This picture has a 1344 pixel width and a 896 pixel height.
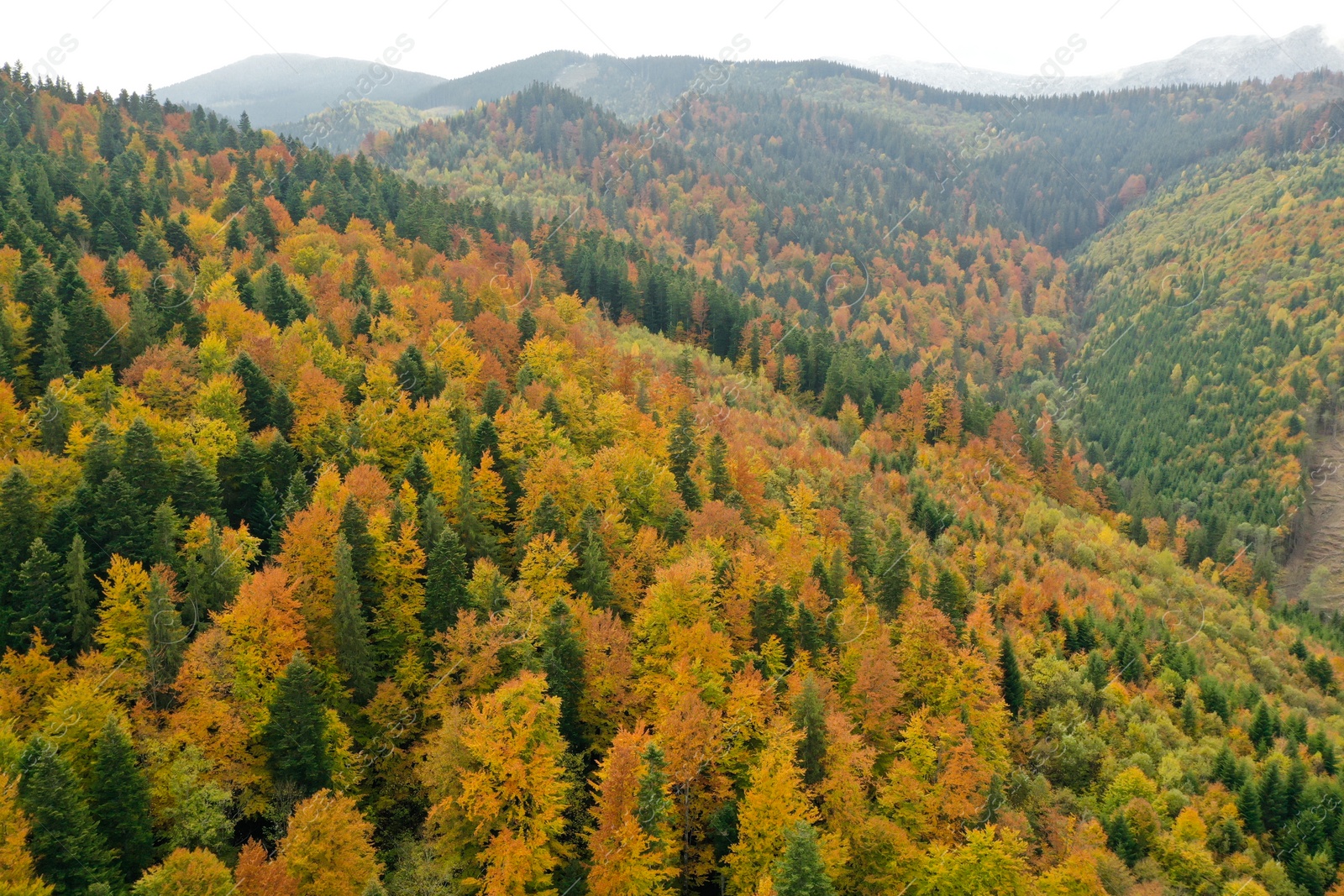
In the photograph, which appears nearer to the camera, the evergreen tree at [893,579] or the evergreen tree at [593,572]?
the evergreen tree at [593,572]

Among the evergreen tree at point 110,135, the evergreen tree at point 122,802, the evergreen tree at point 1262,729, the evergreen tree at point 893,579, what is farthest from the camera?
the evergreen tree at point 110,135

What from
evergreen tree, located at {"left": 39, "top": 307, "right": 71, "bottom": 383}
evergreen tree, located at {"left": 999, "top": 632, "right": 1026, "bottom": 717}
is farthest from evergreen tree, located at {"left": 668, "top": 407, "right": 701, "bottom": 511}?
evergreen tree, located at {"left": 39, "top": 307, "right": 71, "bottom": 383}

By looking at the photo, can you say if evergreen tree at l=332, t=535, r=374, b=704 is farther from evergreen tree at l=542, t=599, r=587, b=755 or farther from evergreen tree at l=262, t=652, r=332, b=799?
evergreen tree at l=542, t=599, r=587, b=755

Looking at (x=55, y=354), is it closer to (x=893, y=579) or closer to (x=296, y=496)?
(x=296, y=496)

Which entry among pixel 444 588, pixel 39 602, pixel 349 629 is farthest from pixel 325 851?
pixel 39 602

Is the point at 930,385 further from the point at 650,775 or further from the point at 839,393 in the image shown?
the point at 650,775

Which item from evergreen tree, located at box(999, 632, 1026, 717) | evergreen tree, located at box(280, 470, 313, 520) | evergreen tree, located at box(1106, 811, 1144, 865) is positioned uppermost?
evergreen tree, located at box(280, 470, 313, 520)

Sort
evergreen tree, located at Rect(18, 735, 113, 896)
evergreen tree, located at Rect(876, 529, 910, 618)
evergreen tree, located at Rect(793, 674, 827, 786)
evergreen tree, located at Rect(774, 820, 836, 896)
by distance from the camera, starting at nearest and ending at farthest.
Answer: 1. evergreen tree, located at Rect(18, 735, 113, 896)
2. evergreen tree, located at Rect(774, 820, 836, 896)
3. evergreen tree, located at Rect(793, 674, 827, 786)
4. evergreen tree, located at Rect(876, 529, 910, 618)

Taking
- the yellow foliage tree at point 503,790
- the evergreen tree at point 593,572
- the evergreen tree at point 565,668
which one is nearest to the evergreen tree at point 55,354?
the evergreen tree at point 593,572

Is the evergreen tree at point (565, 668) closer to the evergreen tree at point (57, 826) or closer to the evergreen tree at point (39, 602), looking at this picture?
the evergreen tree at point (57, 826)
